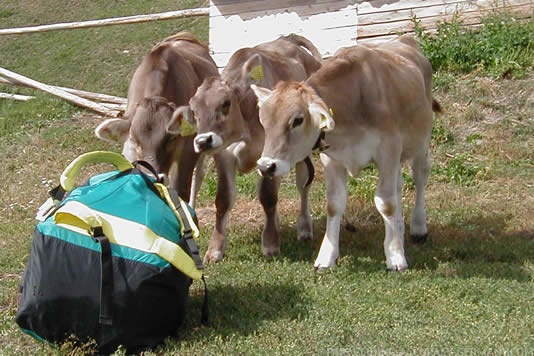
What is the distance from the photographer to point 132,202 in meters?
5.57

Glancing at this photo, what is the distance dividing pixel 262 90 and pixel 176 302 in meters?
2.23

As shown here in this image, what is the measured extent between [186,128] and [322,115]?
4.55 feet

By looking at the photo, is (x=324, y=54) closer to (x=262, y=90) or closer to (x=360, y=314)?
(x=262, y=90)

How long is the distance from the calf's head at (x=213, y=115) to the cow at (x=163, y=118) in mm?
185

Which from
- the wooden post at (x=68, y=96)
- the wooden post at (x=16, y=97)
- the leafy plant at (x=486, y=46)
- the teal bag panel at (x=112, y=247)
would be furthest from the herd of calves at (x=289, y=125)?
the wooden post at (x=16, y=97)

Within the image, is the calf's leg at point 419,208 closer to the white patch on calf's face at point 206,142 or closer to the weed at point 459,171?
the weed at point 459,171

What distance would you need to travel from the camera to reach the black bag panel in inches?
207

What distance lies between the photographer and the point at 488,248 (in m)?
7.93

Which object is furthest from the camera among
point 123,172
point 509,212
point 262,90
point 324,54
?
point 324,54

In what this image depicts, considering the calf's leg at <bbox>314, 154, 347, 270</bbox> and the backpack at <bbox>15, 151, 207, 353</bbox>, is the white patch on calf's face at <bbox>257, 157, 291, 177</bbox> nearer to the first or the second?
the calf's leg at <bbox>314, 154, 347, 270</bbox>

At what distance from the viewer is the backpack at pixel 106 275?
5.25 m

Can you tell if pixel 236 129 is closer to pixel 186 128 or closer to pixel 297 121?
pixel 186 128

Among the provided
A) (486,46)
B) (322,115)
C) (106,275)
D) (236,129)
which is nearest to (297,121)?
(322,115)

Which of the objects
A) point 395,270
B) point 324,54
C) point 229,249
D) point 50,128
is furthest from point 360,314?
point 50,128
